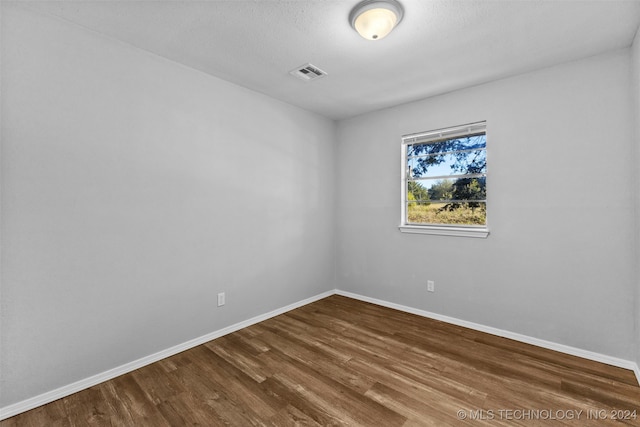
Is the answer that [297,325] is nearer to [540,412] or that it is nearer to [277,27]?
[540,412]

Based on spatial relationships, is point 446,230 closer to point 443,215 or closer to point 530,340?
point 443,215

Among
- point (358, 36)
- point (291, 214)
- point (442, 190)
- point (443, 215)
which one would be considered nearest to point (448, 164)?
point (442, 190)

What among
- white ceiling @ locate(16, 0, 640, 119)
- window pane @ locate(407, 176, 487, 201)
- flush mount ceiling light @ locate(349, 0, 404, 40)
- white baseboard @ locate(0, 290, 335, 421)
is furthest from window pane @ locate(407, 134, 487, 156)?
white baseboard @ locate(0, 290, 335, 421)

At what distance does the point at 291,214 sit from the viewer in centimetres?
366

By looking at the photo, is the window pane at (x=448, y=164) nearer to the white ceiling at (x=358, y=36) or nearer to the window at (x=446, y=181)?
the window at (x=446, y=181)

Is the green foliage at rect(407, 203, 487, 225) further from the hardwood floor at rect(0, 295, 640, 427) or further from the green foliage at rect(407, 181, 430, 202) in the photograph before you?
the hardwood floor at rect(0, 295, 640, 427)

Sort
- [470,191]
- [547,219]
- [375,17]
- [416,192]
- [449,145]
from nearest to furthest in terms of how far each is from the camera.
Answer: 1. [375,17]
2. [547,219]
3. [470,191]
4. [449,145]
5. [416,192]

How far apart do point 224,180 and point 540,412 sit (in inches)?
120

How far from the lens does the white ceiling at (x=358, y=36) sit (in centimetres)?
187

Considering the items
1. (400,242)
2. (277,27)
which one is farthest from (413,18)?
(400,242)

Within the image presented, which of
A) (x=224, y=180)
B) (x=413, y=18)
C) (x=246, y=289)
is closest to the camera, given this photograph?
(x=413, y=18)

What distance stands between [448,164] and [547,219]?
1115 mm

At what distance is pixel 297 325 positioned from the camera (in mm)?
3129

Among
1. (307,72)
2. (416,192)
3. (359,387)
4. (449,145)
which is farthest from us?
(416,192)
